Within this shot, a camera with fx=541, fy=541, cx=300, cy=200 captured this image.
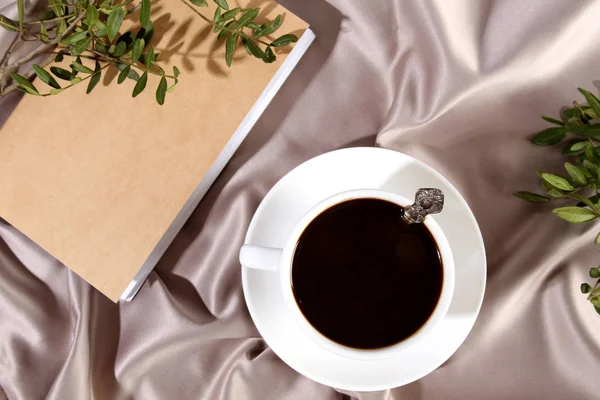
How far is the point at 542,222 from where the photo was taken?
861 millimetres

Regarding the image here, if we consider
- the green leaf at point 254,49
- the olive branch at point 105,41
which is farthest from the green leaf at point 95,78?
the green leaf at point 254,49

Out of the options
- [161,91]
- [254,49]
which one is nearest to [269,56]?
[254,49]

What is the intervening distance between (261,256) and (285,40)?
0.31 metres

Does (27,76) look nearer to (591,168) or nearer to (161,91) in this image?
(161,91)

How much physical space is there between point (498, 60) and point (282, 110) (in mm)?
356

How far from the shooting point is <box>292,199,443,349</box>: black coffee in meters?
0.70

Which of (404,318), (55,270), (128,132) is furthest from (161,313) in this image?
(404,318)

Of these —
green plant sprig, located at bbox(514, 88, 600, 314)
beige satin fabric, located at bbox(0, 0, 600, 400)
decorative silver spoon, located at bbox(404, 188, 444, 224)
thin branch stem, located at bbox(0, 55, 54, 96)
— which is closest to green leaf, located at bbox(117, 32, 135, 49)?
thin branch stem, located at bbox(0, 55, 54, 96)

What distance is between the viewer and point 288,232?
79cm

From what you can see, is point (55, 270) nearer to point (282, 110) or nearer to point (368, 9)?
point (282, 110)

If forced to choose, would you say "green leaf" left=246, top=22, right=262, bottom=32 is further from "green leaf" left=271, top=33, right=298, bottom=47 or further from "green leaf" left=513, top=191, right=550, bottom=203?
"green leaf" left=513, top=191, right=550, bottom=203

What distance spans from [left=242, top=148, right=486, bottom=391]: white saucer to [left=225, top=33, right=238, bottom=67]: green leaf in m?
0.18

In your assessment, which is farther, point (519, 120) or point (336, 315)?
point (519, 120)

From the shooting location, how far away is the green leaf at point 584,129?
0.77 m
